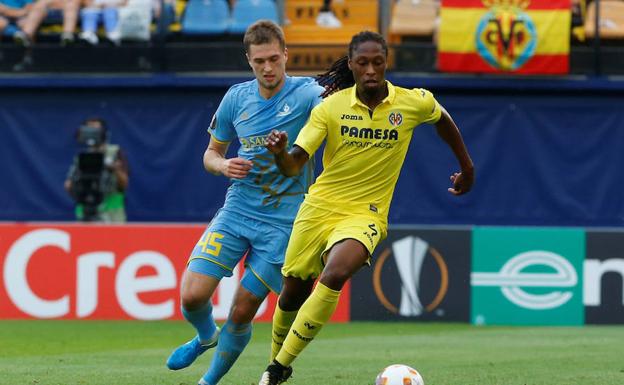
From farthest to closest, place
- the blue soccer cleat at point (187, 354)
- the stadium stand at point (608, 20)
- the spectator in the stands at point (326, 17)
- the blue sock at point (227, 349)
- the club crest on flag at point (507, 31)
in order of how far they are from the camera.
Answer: the spectator in the stands at point (326, 17)
the stadium stand at point (608, 20)
the club crest on flag at point (507, 31)
the blue soccer cleat at point (187, 354)
the blue sock at point (227, 349)

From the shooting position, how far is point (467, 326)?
14797 mm

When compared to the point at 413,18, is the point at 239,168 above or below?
above

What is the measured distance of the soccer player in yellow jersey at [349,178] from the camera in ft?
25.2

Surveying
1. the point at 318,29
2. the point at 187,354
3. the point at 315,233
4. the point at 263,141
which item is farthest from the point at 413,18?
the point at 315,233

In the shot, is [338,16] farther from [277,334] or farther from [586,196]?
[277,334]

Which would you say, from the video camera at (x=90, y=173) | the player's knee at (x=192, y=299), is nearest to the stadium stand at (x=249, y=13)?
the video camera at (x=90, y=173)

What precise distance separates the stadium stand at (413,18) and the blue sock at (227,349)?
1174 cm

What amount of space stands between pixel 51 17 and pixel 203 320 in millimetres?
12314

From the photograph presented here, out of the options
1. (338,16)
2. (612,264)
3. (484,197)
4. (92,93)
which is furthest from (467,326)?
(92,93)

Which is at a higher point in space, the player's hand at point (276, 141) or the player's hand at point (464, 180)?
the player's hand at point (276, 141)

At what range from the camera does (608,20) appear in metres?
19.5

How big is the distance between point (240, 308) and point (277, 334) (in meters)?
0.33

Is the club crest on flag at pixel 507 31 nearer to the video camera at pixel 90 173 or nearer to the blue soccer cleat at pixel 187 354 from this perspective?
the video camera at pixel 90 173

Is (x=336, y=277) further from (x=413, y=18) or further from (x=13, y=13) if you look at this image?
(x=13, y=13)
